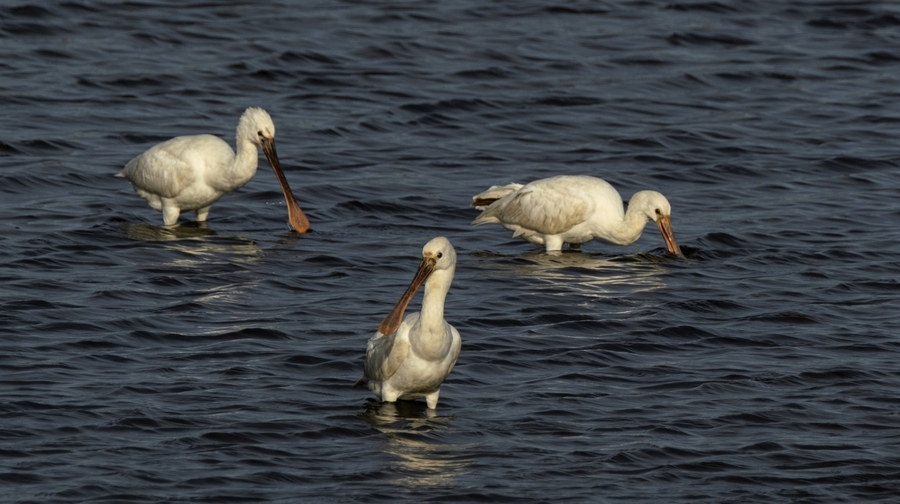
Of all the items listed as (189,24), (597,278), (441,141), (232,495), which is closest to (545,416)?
(232,495)

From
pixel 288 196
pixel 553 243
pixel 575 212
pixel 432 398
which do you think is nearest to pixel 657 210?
pixel 575 212

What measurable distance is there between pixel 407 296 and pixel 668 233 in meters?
5.14

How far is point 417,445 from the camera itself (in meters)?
9.20

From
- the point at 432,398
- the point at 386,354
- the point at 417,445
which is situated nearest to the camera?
the point at 417,445

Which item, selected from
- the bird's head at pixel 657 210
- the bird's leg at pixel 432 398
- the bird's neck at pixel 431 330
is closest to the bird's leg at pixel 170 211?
the bird's head at pixel 657 210

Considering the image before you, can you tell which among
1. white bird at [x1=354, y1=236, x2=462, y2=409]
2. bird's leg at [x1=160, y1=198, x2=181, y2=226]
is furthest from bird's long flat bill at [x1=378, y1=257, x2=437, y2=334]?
bird's leg at [x1=160, y1=198, x2=181, y2=226]

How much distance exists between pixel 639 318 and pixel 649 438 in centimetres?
306

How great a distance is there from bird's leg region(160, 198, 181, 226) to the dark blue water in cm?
19

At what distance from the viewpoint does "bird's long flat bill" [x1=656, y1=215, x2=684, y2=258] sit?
14.8 metres

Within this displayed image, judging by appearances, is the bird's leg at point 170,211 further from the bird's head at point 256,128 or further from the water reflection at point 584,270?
the water reflection at point 584,270

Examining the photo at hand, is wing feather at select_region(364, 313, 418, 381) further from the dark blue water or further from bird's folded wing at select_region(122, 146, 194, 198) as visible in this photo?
bird's folded wing at select_region(122, 146, 194, 198)

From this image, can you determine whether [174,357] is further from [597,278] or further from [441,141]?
[441,141]

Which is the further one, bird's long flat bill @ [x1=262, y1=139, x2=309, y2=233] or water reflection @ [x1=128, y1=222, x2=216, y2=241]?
bird's long flat bill @ [x1=262, y1=139, x2=309, y2=233]

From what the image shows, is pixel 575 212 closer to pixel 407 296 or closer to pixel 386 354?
pixel 407 296
